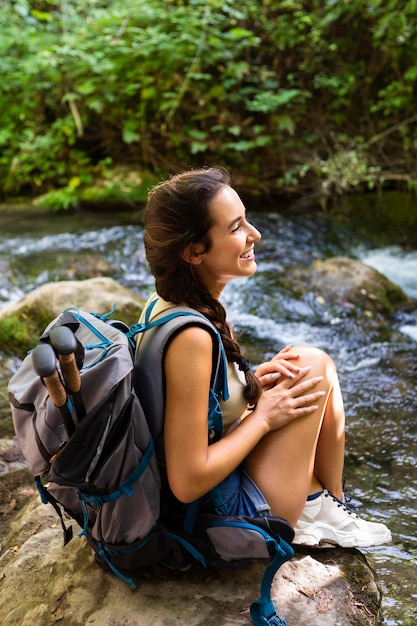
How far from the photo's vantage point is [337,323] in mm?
5406

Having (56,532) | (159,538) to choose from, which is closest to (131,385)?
(159,538)

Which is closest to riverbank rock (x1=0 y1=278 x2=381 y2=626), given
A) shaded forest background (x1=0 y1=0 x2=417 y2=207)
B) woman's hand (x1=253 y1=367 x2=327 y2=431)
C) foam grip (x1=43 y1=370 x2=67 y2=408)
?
woman's hand (x1=253 y1=367 x2=327 y2=431)

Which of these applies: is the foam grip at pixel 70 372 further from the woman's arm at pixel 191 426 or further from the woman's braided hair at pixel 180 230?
the woman's braided hair at pixel 180 230

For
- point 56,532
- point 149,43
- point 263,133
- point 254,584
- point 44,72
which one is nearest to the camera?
point 254,584

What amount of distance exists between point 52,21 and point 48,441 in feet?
34.0

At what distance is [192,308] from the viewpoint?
178 cm

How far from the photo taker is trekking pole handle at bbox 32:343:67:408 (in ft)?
4.08

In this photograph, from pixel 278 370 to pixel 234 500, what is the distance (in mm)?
507

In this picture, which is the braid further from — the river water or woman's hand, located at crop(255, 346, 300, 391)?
the river water

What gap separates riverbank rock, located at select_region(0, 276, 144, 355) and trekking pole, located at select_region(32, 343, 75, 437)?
10.3 feet

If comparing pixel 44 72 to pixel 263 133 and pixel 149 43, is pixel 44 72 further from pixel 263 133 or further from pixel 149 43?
pixel 263 133

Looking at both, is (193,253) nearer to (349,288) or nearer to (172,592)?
(172,592)

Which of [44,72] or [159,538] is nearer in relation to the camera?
[159,538]

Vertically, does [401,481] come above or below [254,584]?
below
